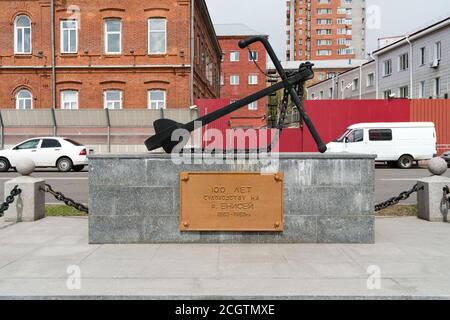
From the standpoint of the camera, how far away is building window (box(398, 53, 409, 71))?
40425 mm

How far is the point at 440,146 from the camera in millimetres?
30797

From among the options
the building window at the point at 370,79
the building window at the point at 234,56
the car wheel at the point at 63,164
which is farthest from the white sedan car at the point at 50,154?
the building window at the point at 234,56

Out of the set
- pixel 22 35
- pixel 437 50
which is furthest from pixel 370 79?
pixel 22 35

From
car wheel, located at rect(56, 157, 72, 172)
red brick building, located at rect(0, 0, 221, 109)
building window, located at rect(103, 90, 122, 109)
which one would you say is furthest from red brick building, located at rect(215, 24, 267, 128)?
car wheel, located at rect(56, 157, 72, 172)

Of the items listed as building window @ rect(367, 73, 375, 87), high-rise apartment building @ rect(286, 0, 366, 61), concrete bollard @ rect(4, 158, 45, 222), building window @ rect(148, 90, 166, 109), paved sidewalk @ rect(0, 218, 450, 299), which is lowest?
paved sidewalk @ rect(0, 218, 450, 299)

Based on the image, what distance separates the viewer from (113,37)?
30.5 meters

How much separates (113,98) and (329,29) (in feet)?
343

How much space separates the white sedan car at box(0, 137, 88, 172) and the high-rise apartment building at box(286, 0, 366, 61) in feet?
361

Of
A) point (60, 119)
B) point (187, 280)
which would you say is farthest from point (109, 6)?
point (187, 280)

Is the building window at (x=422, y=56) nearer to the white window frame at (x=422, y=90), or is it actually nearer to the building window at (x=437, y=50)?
the white window frame at (x=422, y=90)

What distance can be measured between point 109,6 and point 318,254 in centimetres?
2748

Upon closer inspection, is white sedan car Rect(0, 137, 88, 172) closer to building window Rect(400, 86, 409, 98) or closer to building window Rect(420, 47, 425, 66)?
building window Rect(420, 47, 425, 66)

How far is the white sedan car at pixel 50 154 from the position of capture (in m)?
22.2

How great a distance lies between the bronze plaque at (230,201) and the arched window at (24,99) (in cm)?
2661
